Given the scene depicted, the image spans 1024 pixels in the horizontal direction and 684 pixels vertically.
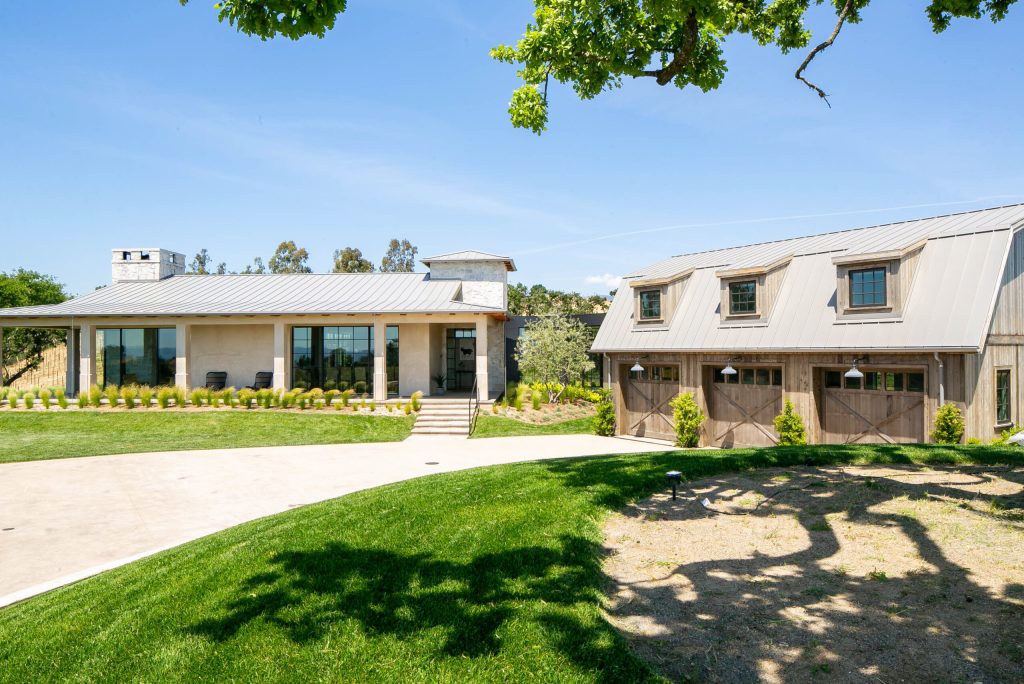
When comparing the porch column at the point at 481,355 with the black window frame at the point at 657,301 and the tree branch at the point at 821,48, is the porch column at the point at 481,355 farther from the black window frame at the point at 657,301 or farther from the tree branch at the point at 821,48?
the tree branch at the point at 821,48

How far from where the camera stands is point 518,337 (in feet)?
90.9

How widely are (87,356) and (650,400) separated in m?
20.9

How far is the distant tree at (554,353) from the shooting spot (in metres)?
22.9

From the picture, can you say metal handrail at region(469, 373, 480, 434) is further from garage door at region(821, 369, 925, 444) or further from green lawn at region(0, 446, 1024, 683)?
green lawn at region(0, 446, 1024, 683)

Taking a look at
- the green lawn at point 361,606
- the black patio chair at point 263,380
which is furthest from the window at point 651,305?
the black patio chair at point 263,380

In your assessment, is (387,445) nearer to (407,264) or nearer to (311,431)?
(311,431)

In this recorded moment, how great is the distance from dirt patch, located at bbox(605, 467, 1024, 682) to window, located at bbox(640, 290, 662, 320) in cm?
1090

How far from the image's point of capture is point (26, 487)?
399 inches

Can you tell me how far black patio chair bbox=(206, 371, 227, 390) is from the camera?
73.0 feet

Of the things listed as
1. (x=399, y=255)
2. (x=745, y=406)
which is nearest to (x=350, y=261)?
(x=399, y=255)

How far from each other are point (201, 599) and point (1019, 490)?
824 centimetres

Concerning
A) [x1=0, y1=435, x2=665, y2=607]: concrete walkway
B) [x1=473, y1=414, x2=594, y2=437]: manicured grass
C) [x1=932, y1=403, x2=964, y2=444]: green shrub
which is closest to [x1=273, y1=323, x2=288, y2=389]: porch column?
[x1=0, y1=435, x2=665, y2=607]: concrete walkway

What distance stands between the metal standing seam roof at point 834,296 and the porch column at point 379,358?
778 cm

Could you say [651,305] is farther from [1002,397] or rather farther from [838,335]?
[1002,397]
